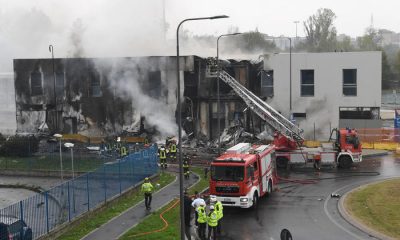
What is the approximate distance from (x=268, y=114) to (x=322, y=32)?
6651 centimetres

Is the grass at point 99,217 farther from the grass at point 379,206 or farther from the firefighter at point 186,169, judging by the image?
the grass at point 379,206

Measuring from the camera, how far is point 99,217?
20656mm

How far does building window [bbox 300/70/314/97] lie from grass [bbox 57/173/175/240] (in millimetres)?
23263

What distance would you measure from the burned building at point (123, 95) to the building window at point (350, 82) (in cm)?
737

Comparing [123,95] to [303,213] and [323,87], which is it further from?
[303,213]

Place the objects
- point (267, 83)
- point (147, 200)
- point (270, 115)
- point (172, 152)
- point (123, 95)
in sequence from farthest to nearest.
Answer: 1. point (267, 83)
2. point (123, 95)
3. point (172, 152)
4. point (270, 115)
5. point (147, 200)

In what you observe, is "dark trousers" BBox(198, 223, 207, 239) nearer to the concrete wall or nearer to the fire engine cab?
the fire engine cab

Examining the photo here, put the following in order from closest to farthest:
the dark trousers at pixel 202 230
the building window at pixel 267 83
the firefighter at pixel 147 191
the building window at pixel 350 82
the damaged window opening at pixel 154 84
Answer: the dark trousers at pixel 202 230, the firefighter at pixel 147 191, the building window at pixel 350 82, the damaged window opening at pixel 154 84, the building window at pixel 267 83

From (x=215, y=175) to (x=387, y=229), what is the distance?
6.72 m

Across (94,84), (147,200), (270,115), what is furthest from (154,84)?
(147,200)

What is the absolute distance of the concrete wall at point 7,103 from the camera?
187 ft

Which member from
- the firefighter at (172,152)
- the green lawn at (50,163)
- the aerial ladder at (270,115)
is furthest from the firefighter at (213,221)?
the firefighter at (172,152)

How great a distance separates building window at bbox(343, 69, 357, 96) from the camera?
142ft

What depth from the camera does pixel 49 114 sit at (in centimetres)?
4694
